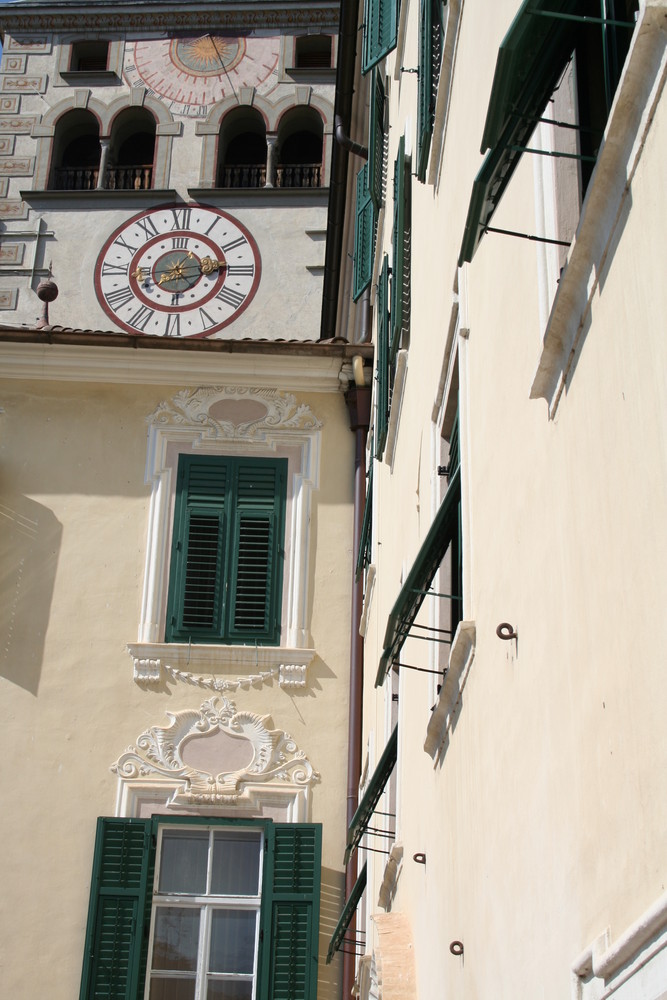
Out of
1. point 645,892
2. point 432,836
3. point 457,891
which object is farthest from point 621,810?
point 432,836

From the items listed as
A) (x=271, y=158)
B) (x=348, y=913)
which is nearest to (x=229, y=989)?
(x=348, y=913)

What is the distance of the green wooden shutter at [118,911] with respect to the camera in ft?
35.1

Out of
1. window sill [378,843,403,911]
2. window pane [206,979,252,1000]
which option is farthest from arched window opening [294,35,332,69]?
window sill [378,843,403,911]

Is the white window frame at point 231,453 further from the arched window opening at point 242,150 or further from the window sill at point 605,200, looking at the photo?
the arched window opening at point 242,150

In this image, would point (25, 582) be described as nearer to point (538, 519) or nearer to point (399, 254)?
point (399, 254)

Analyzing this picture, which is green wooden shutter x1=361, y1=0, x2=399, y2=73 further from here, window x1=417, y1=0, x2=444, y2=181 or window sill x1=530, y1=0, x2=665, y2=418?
window sill x1=530, y1=0, x2=665, y2=418

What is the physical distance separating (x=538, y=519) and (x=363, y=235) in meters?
9.92

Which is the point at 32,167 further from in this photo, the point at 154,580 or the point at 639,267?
the point at 639,267

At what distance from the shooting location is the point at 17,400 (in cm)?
1305

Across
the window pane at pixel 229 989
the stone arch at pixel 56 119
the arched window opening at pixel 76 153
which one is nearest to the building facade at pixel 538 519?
the window pane at pixel 229 989

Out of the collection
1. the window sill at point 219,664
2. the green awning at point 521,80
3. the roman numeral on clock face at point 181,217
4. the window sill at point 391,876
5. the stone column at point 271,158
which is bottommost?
the window sill at point 391,876

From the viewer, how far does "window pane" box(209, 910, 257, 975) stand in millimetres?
10953

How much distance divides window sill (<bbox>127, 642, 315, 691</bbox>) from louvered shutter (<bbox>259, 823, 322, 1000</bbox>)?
1.21 m

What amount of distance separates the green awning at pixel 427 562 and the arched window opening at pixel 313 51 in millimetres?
26723
